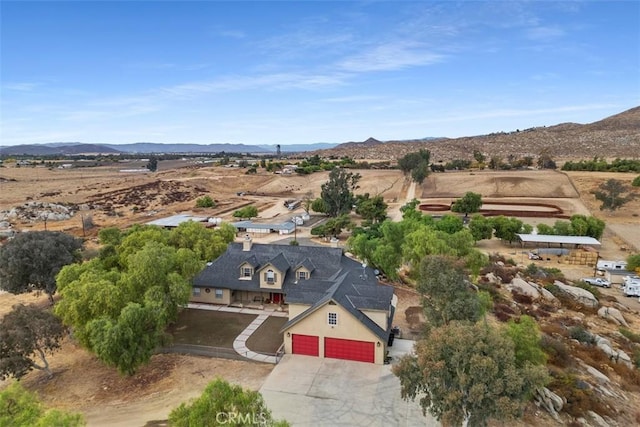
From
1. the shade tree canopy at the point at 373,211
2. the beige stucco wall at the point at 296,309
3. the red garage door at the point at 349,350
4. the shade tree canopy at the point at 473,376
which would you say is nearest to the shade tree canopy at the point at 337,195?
the shade tree canopy at the point at 373,211

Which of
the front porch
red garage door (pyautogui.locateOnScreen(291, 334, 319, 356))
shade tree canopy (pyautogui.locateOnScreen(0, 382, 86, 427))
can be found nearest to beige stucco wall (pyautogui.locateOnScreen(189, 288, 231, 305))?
the front porch

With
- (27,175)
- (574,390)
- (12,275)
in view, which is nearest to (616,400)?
(574,390)

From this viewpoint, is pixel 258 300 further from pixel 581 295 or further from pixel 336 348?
pixel 581 295

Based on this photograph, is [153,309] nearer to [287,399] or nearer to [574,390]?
[287,399]

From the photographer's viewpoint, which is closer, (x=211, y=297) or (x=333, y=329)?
(x=333, y=329)

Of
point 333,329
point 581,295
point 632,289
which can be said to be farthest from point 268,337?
point 632,289

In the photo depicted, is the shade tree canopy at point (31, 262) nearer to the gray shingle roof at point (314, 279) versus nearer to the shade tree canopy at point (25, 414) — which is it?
the gray shingle roof at point (314, 279)

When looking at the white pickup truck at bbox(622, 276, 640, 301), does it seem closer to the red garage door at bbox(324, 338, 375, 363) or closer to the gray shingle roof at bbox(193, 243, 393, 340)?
the gray shingle roof at bbox(193, 243, 393, 340)
